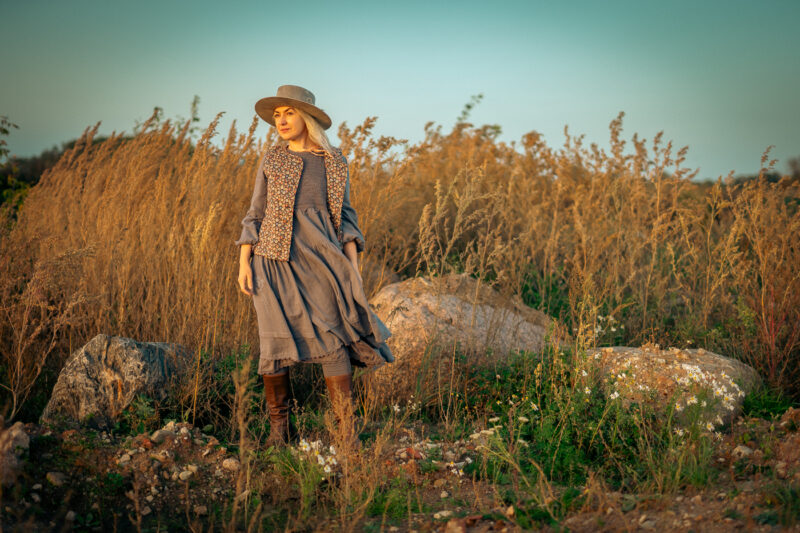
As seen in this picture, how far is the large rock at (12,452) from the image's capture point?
2.55 m

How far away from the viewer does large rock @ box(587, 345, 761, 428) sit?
3.15 metres

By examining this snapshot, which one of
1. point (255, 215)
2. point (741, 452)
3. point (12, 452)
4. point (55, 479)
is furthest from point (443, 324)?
point (12, 452)

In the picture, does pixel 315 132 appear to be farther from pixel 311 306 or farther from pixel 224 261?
pixel 224 261

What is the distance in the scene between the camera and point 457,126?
8.51m

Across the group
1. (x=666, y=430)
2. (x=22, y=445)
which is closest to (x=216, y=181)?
(x=22, y=445)

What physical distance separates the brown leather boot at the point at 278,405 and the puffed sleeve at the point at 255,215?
0.72 meters

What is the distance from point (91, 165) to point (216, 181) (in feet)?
4.87

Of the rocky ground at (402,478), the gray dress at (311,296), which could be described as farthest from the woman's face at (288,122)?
the rocky ground at (402,478)

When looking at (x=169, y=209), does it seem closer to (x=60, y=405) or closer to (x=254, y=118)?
(x=254, y=118)

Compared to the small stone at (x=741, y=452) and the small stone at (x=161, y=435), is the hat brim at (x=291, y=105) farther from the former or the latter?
the small stone at (x=741, y=452)

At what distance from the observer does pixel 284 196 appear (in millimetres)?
3262

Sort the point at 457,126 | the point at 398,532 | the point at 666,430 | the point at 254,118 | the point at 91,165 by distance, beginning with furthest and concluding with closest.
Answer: the point at 457,126 < the point at 91,165 < the point at 254,118 < the point at 666,430 < the point at 398,532

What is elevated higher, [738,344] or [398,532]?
[738,344]

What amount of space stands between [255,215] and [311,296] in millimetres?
544
